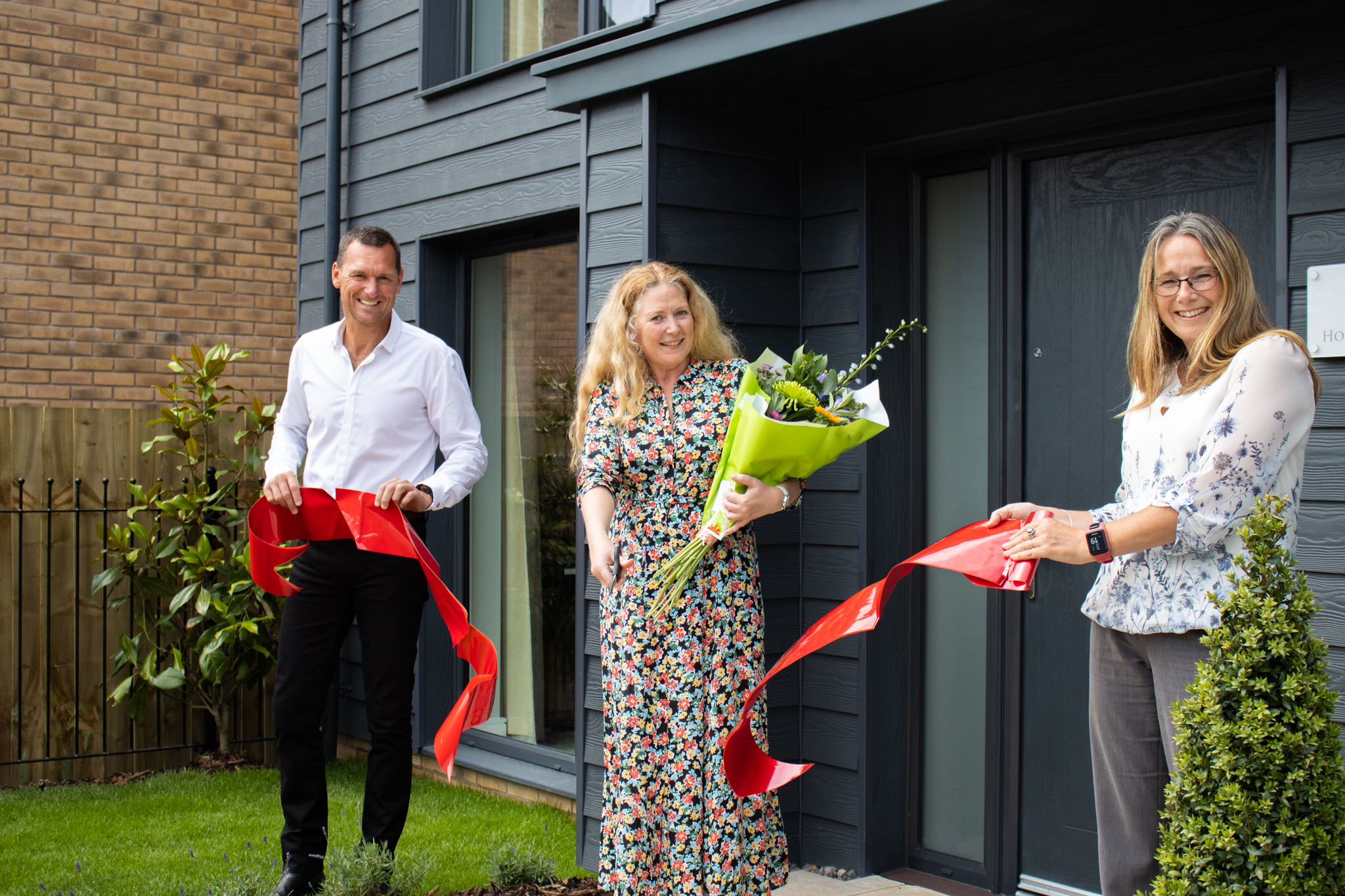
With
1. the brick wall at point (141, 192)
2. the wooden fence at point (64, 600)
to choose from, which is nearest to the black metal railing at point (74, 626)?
the wooden fence at point (64, 600)

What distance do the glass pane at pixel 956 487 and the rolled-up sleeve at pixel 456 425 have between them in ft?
4.89

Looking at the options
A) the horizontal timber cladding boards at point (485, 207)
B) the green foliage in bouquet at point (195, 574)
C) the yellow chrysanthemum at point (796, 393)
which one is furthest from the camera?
the green foliage in bouquet at point (195, 574)

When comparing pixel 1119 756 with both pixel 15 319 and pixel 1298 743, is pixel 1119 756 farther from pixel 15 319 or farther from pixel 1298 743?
pixel 15 319

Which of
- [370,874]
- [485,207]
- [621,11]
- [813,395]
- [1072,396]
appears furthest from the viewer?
[485,207]

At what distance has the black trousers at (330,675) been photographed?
11.9 feet

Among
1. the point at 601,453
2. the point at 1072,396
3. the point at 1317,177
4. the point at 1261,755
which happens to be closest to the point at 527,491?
the point at 601,453

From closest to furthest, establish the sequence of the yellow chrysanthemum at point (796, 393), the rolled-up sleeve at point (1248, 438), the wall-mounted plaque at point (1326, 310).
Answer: the rolled-up sleeve at point (1248, 438)
the wall-mounted plaque at point (1326, 310)
the yellow chrysanthemum at point (796, 393)

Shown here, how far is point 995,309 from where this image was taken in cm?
373

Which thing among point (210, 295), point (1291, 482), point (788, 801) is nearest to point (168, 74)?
point (210, 295)

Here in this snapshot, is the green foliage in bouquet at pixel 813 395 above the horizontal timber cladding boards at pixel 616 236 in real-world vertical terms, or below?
below

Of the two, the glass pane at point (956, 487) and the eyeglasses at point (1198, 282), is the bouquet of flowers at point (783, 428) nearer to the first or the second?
the eyeglasses at point (1198, 282)

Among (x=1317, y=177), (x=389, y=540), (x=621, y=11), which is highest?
(x=621, y=11)

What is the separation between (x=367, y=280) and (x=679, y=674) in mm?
1542

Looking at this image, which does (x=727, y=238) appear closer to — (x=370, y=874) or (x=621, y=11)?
(x=621, y=11)
